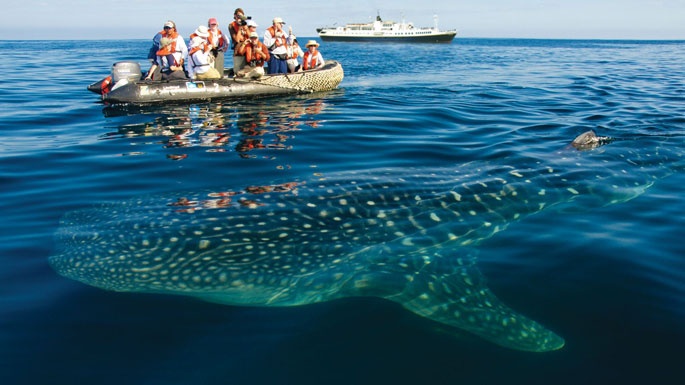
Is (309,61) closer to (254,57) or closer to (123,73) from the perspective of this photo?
(254,57)

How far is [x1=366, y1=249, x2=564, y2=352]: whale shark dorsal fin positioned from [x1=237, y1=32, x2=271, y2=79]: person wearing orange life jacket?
14.2m

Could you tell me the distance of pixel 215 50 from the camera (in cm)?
1856

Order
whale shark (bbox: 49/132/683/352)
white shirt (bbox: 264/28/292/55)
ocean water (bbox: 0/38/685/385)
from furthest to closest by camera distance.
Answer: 1. white shirt (bbox: 264/28/292/55)
2. whale shark (bbox: 49/132/683/352)
3. ocean water (bbox: 0/38/685/385)

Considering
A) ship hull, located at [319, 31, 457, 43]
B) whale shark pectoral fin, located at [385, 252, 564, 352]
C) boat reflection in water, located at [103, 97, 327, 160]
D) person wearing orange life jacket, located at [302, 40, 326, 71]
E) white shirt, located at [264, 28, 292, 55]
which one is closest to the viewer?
whale shark pectoral fin, located at [385, 252, 564, 352]

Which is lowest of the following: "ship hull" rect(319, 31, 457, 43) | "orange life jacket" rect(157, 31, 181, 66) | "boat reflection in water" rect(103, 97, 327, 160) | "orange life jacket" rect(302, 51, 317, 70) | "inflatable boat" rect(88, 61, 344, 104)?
"boat reflection in water" rect(103, 97, 327, 160)

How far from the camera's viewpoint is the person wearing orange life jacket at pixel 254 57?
1834 cm

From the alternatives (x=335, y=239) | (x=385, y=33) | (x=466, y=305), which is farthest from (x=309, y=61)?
(x=385, y=33)

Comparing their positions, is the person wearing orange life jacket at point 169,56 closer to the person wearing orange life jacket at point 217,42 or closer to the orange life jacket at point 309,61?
the person wearing orange life jacket at point 217,42

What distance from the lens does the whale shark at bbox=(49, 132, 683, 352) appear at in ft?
16.9

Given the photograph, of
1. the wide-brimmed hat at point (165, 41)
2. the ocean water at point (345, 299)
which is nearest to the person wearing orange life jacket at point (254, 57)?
the wide-brimmed hat at point (165, 41)

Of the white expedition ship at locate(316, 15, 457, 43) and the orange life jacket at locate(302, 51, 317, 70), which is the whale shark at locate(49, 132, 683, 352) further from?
the white expedition ship at locate(316, 15, 457, 43)

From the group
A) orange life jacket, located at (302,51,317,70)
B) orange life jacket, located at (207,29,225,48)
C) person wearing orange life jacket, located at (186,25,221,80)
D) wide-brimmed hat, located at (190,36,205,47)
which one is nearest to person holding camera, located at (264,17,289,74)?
orange life jacket, located at (302,51,317,70)

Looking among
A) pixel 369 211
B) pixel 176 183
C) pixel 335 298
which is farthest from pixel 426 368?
pixel 176 183

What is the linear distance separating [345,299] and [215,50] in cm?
1559
